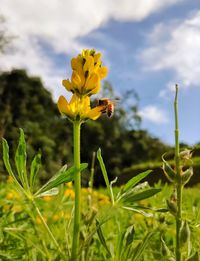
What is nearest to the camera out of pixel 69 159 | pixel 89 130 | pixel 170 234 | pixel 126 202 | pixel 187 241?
pixel 187 241

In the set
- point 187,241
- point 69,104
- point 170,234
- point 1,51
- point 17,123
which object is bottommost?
point 170,234

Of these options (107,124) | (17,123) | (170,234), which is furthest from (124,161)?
(170,234)

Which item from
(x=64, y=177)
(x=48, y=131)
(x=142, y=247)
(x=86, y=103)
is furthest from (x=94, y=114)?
(x=48, y=131)

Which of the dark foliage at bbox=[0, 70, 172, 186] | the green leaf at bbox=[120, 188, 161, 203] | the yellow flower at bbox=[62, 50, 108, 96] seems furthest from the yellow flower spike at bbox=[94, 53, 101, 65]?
the dark foliage at bbox=[0, 70, 172, 186]

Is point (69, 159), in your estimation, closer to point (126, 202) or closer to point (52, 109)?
point (52, 109)

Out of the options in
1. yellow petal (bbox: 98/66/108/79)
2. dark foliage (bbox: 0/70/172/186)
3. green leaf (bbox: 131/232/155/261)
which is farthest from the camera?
dark foliage (bbox: 0/70/172/186)

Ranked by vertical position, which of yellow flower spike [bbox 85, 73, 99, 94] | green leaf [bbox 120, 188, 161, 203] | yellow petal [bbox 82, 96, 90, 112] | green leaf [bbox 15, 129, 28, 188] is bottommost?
green leaf [bbox 120, 188, 161, 203]

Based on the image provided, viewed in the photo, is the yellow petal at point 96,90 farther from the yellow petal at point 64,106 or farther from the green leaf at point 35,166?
the green leaf at point 35,166

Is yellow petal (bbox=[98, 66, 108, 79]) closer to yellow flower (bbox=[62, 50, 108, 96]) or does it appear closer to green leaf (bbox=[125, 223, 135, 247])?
yellow flower (bbox=[62, 50, 108, 96])
